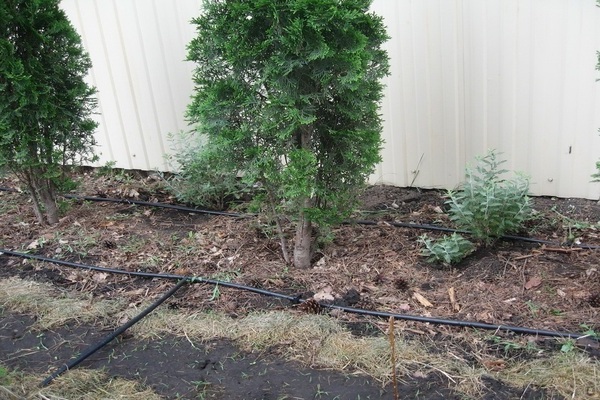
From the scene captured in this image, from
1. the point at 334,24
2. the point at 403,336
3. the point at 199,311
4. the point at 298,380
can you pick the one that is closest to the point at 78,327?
the point at 199,311

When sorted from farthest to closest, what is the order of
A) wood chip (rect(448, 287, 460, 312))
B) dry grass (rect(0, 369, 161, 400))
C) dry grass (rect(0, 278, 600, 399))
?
wood chip (rect(448, 287, 460, 312))
dry grass (rect(0, 369, 161, 400))
dry grass (rect(0, 278, 600, 399))

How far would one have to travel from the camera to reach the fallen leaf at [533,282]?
3.27 metres

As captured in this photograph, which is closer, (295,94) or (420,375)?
(420,375)

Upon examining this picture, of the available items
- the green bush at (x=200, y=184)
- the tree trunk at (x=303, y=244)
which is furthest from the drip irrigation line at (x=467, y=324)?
the green bush at (x=200, y=184)

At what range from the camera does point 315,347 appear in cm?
293

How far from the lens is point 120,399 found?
105 inches

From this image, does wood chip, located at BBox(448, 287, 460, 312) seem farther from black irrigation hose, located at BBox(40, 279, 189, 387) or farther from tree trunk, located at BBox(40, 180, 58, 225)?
tree trunk, located at BBox(40, 180, 58, 225)

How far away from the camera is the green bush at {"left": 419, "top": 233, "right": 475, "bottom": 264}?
349 cm

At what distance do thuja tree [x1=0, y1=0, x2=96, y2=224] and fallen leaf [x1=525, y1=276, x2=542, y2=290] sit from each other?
336cm

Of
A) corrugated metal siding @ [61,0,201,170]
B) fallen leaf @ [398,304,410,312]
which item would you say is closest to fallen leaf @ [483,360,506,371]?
fallen leaf @ [398,304,410,312]

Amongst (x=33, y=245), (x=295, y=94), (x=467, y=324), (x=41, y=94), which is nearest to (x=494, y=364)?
(x=467, y=324)

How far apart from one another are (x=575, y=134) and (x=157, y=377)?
3.21 m

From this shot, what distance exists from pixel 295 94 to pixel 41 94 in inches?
83.9

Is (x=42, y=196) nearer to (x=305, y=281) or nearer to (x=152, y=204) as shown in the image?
(x=152, y=204)
